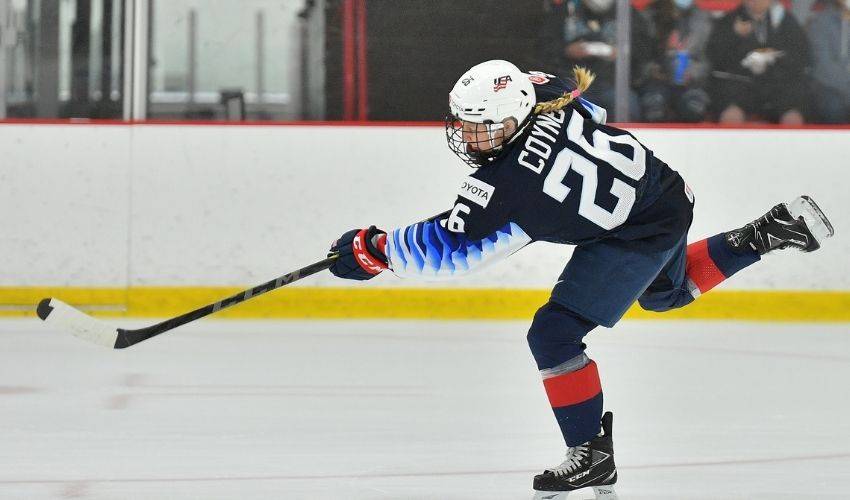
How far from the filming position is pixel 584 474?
2.56 m

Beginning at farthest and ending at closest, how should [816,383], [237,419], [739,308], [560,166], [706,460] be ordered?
[739,308] < [816,383] < [237,419] < [706,460] < [560,166]

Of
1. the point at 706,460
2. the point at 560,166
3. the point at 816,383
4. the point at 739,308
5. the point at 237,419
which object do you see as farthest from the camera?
the point at 739,308

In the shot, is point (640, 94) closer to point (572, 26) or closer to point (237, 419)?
point (572, 26)

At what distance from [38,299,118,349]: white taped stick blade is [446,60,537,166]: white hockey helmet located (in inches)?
38.4

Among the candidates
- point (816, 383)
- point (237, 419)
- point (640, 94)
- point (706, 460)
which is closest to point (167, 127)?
point (640, 94)

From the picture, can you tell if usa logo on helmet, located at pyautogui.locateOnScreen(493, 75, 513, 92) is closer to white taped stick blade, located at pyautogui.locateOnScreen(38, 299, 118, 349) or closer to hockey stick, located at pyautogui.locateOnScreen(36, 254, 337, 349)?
hockey stick, located at pyautogui.locateOnScreen(36, 254, 337, 349)

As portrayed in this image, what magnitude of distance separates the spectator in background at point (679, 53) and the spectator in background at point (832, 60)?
488 mm

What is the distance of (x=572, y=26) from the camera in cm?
576

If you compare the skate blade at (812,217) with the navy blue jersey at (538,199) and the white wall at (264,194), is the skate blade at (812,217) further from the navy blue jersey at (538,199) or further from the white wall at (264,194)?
the white wall at (264,194)

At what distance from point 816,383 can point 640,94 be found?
2.07m

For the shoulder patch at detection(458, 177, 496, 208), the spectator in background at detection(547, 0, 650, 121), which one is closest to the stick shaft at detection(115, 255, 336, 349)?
the shoulder patch at detection(458, 177, 496, 208)

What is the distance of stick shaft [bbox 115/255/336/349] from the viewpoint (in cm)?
273

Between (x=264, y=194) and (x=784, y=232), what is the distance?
2891mm

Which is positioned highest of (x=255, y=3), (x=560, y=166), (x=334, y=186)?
(x=255, y=3)
